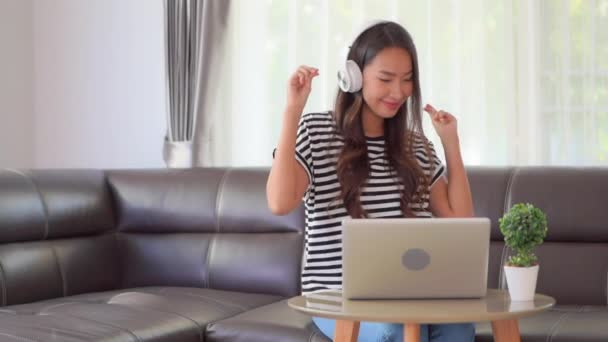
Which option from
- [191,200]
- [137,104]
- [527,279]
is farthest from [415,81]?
[137,104]

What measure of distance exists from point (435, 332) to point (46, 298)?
1574mm

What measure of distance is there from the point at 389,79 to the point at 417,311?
2.42 ft

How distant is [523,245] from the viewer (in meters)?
2.06

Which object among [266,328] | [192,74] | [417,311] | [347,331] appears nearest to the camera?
[417,311]

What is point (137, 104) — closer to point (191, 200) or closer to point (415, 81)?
point (191, 200)

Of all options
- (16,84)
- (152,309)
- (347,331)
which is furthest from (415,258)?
(16,84)

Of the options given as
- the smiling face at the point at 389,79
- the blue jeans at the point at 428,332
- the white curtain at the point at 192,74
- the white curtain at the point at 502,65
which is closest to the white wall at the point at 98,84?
the white curtain at the point at 192,74

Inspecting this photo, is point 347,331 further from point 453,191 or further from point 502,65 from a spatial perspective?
point 502,65

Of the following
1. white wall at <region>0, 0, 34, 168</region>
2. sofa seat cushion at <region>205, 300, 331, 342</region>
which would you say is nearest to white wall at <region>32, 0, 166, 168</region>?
white wall at <region>0, 0, 34, 168</region>

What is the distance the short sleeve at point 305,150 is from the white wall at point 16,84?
243 cm

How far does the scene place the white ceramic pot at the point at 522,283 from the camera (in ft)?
6.61

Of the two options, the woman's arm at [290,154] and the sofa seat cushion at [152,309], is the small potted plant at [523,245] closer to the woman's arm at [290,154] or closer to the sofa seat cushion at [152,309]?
the woman's arm at [290,154]

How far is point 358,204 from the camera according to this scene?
2.42 meters

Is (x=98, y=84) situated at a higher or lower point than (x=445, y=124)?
higher
